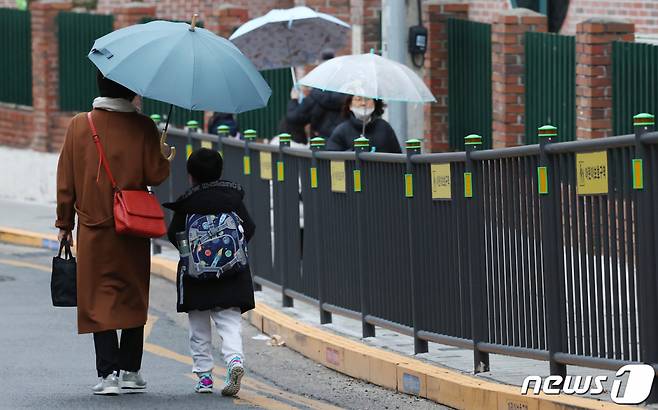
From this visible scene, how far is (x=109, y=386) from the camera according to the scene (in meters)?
9.76

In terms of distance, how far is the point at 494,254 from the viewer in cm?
986

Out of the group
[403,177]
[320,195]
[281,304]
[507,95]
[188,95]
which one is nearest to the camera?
[188,95]

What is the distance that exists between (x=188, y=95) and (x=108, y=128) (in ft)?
1.87

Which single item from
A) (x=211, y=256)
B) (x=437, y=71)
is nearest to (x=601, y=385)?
(x=211, y=256)

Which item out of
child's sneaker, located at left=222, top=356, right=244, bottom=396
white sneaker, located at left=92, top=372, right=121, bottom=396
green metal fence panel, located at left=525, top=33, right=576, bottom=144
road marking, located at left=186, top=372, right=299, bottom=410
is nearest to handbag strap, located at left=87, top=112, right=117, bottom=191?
white sneaker, located at left=92, top=372, right=121, bottom=396

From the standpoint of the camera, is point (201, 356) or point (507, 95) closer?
point (201, 356)

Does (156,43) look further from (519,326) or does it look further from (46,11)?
(46,11)

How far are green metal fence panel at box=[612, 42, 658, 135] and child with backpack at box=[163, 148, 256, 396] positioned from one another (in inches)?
222

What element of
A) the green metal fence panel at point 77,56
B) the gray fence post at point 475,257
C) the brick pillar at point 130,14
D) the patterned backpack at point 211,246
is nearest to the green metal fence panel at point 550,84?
the gray fence post at point 475,257

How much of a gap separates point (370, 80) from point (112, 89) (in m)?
3.61

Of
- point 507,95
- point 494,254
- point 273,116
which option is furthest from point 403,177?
point 273,116

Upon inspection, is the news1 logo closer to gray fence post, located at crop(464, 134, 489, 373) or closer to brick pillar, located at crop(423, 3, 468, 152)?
gray fence post, located at crop(464, 134, 489, 373)

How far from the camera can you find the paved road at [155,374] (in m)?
9.74

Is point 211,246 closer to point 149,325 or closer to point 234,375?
point 234,375
